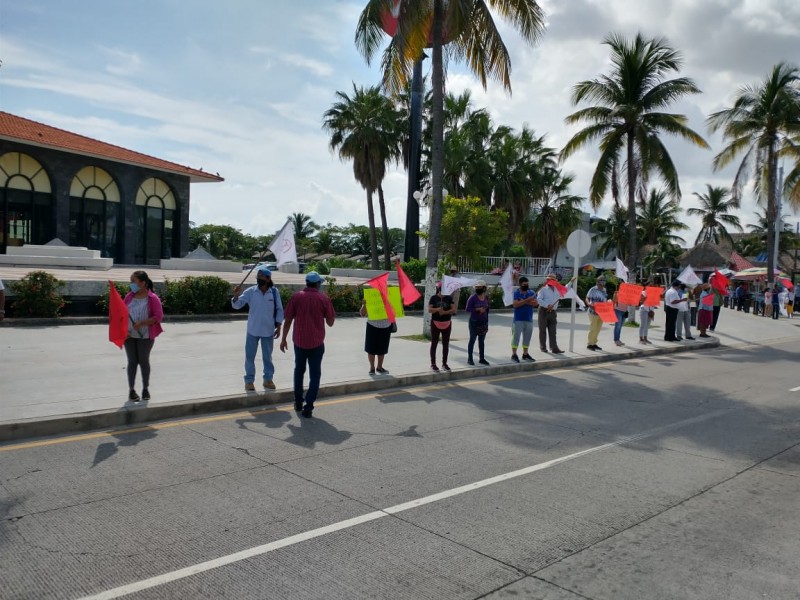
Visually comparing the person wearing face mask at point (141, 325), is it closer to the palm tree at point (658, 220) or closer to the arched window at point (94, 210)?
the arched window at point (94, 210)

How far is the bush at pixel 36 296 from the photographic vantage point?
49.4 ft

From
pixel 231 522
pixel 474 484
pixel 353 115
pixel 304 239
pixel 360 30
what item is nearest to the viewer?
pixel 231 522

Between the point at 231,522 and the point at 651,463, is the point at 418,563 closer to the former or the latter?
the point at 231,522

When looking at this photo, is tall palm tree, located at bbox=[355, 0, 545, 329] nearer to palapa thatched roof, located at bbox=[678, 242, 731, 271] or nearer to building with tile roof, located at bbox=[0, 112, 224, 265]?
building with tile roof, located at bbox=[0, 112, 224, 265]

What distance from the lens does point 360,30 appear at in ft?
55.0

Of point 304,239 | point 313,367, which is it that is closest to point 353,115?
point 313,367

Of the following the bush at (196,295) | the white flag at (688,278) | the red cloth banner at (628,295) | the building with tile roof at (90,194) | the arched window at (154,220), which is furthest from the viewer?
the arched window at (154,220)

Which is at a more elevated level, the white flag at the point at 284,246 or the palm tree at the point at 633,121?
the palm tree at the point at 633,121

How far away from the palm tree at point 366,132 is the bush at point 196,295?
2023 cm

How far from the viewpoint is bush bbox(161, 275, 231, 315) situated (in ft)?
58.1

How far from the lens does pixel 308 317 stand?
823cm

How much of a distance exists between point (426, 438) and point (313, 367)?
70.6 inches

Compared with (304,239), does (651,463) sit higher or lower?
lower

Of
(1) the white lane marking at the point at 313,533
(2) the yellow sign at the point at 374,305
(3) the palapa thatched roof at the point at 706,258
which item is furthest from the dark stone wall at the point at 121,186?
(3) the palapa thatched roof at the point at 706,258
